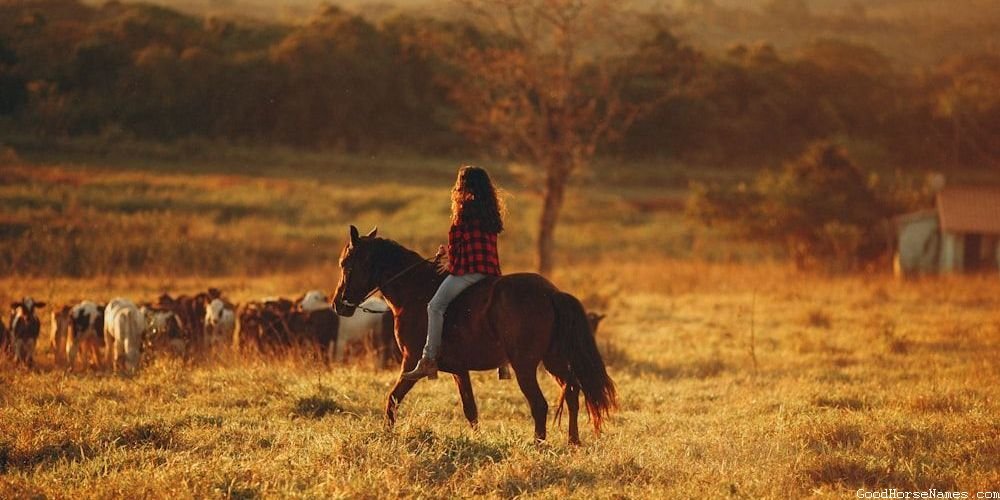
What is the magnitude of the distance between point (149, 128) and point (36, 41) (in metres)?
8.53

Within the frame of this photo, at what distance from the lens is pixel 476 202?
838cm

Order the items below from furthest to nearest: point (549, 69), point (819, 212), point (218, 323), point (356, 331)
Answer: point (819, 212)
point (549, 69)
point (218, 323)
point (356, 331)

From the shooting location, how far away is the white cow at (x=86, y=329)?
544 inches

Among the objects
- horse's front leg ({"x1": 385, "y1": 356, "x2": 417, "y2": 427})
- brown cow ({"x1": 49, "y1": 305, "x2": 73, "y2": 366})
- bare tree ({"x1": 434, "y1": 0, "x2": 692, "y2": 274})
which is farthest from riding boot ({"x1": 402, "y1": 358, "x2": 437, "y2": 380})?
bare tree ({"x1": 434, "y1": 0, "x2": 692, "y2": 274})

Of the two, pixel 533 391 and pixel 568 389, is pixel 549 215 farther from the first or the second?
pixel 533 391

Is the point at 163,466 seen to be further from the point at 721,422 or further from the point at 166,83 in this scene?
the point at 166,83

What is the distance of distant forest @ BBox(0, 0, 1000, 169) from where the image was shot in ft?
153

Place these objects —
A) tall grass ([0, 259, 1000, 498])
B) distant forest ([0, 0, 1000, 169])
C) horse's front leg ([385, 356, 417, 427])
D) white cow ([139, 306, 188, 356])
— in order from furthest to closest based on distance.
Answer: distant forest ([0, 0, 1000, 169])
white cow ([139, 306, 188, 356])
horse's front leg ([385, 356, 417, 427])
tall grass ([0, 259, 1000, 498])

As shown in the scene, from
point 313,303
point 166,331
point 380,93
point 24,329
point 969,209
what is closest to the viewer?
point 24,329

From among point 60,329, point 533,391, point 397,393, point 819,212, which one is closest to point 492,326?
point 533,391

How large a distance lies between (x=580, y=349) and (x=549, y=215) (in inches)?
745

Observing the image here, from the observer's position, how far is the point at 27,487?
6.48 m

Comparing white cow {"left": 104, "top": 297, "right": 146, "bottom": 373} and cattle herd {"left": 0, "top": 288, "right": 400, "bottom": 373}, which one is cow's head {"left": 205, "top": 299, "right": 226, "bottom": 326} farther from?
white cow {"left": 104, "top": 297, "right": 146, "bottom": 373}

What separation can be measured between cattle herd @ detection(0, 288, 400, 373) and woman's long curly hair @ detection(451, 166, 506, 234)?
485 centimetres
